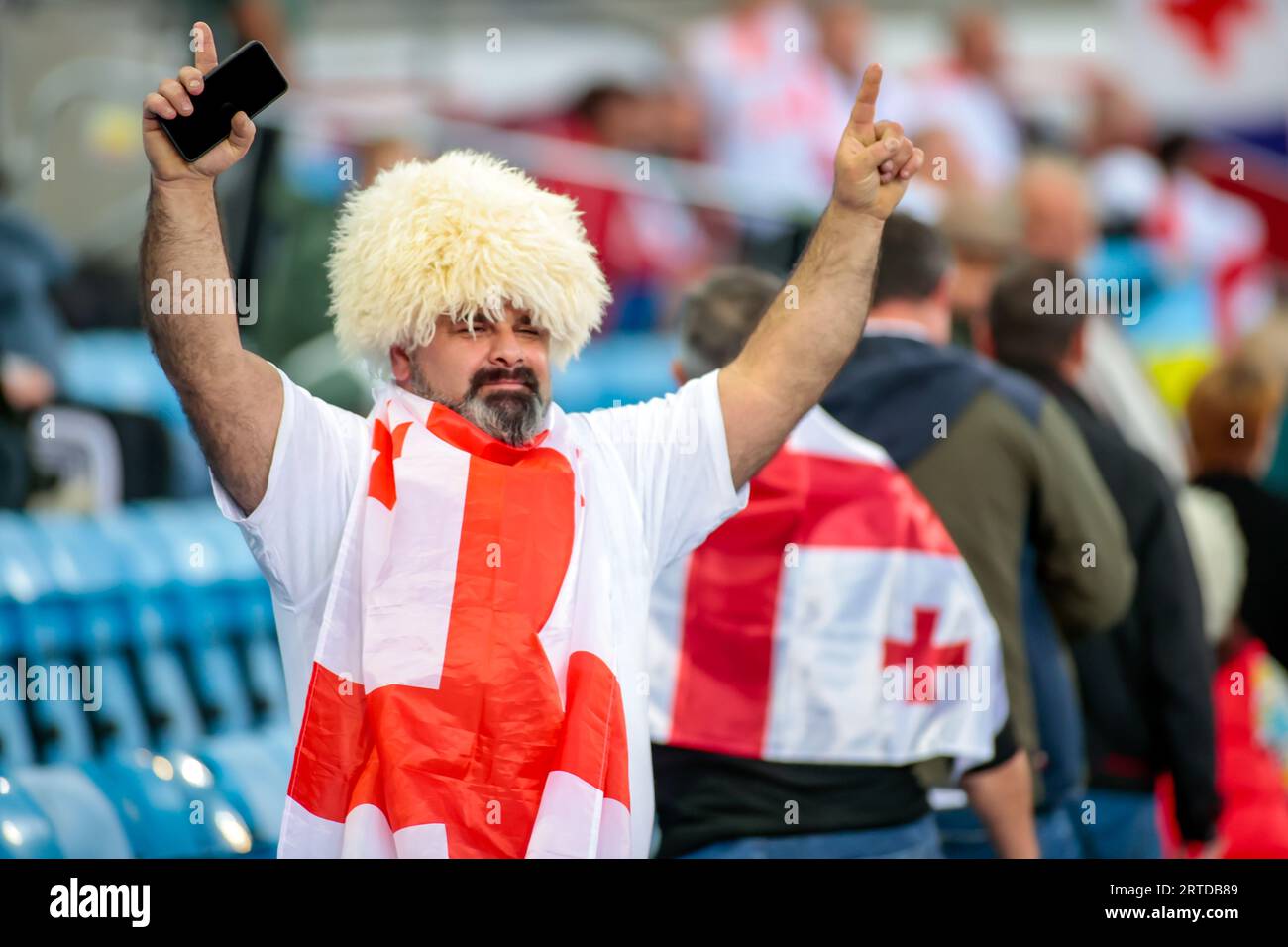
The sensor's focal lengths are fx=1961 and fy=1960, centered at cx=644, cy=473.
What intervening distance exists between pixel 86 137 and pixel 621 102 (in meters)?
2.74

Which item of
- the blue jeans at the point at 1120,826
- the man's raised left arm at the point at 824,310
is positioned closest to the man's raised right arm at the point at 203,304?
the man's raised left arm at the point at 824,310

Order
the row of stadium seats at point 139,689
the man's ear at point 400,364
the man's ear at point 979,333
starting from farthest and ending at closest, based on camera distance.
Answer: the man's ear at point 979,333, the row of stadium seats at point 139,689, the man's ear at point 400,364

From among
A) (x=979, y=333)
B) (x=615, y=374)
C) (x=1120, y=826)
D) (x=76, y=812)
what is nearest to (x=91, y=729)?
(x=76, y=812)

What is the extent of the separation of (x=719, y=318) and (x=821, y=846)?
1147mm

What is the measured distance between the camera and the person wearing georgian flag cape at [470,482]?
9.76 feet

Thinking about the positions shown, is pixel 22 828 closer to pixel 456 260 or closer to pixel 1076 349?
pixel 456 260

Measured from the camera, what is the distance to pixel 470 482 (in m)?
3.13

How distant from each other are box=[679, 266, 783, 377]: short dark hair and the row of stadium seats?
1284 millimetres

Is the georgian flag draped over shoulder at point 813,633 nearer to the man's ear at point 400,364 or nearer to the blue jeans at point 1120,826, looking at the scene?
the man's ear at point 400,364

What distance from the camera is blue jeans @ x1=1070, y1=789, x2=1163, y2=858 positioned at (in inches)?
194

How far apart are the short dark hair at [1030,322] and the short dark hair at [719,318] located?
3.65ft

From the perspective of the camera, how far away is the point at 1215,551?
5648mm
